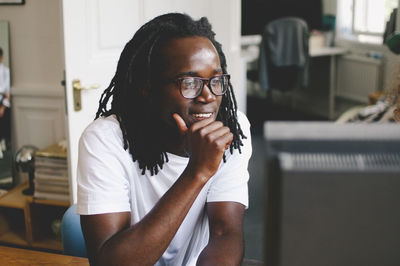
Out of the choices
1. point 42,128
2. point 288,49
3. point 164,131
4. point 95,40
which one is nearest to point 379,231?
point 164,131

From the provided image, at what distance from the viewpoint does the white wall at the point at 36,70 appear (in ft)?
8.79

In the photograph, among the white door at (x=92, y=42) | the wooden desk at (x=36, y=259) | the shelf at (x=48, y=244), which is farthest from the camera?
the shelf at (x=48, y=244)

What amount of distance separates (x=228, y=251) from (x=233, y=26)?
222cm

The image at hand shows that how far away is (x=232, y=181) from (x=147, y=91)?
11.8 inches

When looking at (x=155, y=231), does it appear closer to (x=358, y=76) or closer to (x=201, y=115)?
(x=201, y=115)

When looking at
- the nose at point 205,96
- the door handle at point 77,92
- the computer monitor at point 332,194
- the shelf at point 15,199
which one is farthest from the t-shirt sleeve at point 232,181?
the shelf at point 15,199

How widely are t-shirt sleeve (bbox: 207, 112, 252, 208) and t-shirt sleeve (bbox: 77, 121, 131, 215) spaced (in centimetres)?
21

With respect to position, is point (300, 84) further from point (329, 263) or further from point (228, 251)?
point (329, 263)

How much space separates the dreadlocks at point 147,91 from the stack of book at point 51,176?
133cm

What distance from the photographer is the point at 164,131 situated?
3.89 ft

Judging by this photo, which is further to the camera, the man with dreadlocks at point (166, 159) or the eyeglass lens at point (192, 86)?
the eyeglass lens at point (192, 86)

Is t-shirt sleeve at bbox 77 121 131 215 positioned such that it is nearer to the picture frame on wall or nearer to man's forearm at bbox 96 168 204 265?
man's forearm at bbox 96 168 204 265

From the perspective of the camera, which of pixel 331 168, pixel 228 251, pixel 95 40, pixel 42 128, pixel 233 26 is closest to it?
pixel 331 168

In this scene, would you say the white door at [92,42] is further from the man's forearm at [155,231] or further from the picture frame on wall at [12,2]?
the man's forearm at [155,231]
